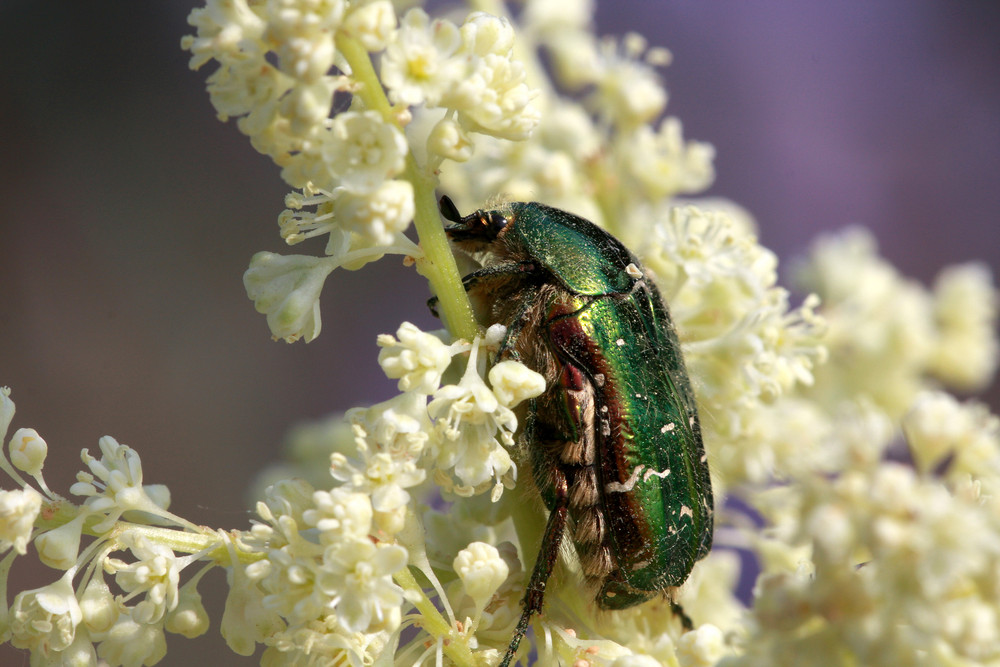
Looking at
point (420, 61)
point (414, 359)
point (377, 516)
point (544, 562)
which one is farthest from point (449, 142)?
point (544, 562)

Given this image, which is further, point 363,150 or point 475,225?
point 475,225

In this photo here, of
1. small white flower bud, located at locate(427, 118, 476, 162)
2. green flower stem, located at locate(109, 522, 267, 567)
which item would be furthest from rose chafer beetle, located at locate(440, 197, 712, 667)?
green flower stem, located at locate(109, 522, 267, 567)

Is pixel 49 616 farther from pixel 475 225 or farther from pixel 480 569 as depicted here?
pixel 475 225

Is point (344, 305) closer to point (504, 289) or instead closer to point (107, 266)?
point (107, 266)

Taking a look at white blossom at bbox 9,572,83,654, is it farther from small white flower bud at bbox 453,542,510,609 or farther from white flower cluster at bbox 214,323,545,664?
small white flower bud at bbox 453,542,510,609

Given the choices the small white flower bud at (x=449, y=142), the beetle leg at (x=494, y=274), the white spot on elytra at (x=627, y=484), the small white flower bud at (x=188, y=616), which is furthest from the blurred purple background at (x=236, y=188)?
the small white flower bud at (x=449, y=142)

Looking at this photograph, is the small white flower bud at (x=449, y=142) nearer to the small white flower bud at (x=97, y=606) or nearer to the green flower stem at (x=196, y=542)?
the green flower stem at (x=196, y=542)
